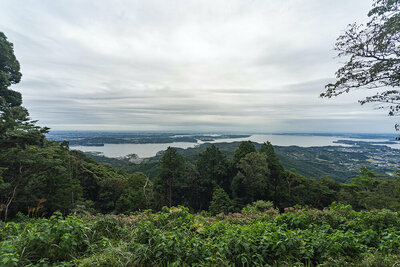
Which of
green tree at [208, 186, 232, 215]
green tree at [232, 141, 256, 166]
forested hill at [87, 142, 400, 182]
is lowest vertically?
forested hill at [87, 142, 400, 182]

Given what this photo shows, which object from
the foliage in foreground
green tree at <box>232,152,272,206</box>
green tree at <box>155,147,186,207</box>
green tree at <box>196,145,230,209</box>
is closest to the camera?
the foliage in foreground

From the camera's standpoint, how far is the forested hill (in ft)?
156

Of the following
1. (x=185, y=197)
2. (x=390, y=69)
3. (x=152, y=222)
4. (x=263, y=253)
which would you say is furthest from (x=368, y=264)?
(x=185, y=197)

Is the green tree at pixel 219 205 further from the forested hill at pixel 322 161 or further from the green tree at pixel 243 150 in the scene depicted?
the forested hill at pixel 322 161

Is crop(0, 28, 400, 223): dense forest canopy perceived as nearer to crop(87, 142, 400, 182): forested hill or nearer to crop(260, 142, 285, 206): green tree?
crop(260, 142, 285, 206): green tree

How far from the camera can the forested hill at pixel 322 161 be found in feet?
156

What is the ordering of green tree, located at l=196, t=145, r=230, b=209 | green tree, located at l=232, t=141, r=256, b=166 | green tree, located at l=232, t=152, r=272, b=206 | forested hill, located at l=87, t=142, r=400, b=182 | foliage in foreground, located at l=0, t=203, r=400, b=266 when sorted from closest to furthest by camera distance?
foliage in foreground, located at l=0, t=203, r=400, b=266
green tree, located at l=232, t=152, r=272, b=206
green tree, located at l=232, t=141, r=256, b=166
green tree, located at l=196, t=145, r=230, b=209
forested hill, located at l=87, t=142, r=400, b=182

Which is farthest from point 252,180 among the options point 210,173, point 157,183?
point 157,183

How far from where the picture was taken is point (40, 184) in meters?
8.69

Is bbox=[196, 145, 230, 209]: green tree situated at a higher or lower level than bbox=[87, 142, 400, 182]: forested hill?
higher

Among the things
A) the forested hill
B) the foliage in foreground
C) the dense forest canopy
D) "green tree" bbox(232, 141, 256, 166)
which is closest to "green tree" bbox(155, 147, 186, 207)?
the dense forest canopy

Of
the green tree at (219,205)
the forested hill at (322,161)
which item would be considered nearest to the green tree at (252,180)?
the green tree at (219,205)

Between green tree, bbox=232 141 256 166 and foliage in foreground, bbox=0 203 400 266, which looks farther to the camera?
green tree, bbox=232 141 256 166

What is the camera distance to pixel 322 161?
71.6m
